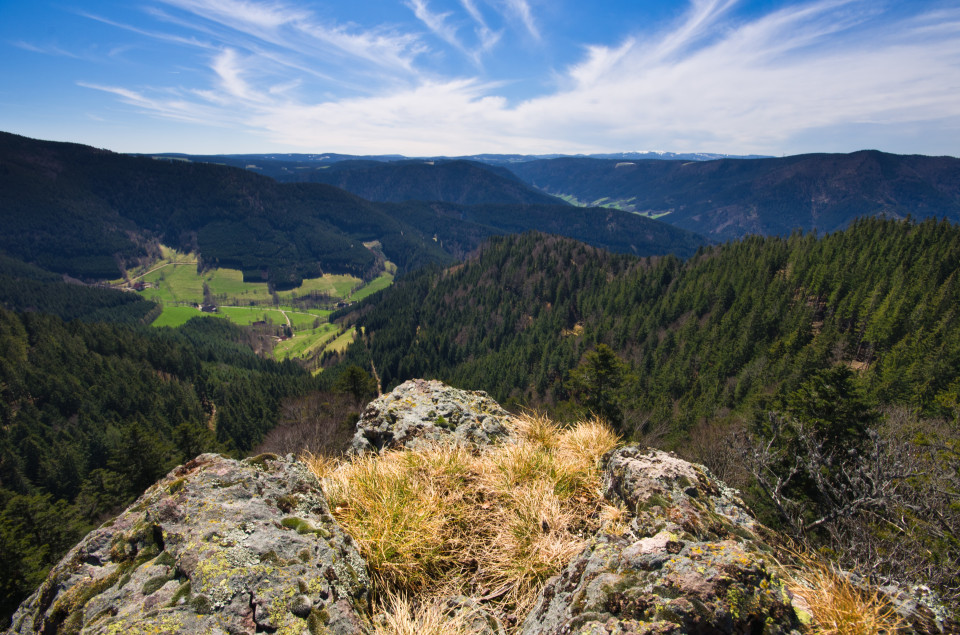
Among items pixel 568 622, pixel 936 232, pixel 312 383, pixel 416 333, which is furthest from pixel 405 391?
pixel 416 333

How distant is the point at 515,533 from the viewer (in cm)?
614

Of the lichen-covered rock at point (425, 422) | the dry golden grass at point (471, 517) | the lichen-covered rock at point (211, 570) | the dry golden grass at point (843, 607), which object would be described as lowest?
the lichen-covered rock at point (425, 422)

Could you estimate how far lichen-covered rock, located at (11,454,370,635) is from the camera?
4184 millimetres

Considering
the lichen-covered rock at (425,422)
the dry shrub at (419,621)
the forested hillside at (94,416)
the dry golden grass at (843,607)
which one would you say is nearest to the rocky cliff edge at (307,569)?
the dry golden grass at (843,607)

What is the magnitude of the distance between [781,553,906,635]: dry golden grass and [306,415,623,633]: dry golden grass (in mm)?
2408

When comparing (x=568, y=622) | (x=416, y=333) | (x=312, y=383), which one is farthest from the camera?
(x=416, y=333)

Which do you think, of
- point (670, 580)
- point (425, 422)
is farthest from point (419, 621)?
point (425, 422)

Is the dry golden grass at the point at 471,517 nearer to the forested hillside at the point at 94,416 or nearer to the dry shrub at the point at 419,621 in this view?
the dry shrub at the point at 419,621

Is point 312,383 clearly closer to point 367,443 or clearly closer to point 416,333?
point 416,333

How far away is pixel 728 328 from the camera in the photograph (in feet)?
324

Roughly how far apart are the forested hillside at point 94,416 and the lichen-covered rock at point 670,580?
4401 centimetres

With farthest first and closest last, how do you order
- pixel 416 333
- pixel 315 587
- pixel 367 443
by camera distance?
1. pixel 416 333
2. pixel 367 443
3. pixel 315 587

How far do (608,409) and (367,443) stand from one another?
1065 inches

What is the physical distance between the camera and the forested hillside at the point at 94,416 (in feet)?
116
